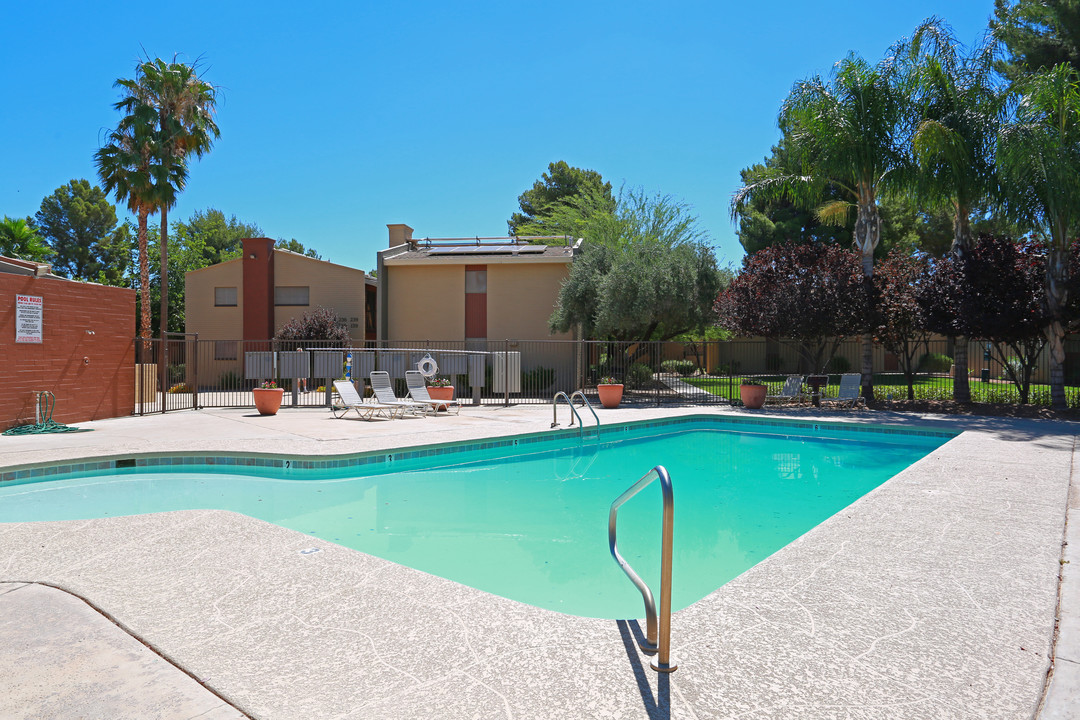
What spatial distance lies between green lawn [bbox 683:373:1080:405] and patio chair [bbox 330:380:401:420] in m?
9.78

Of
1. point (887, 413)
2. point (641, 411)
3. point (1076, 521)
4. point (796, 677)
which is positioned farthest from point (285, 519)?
point (887, 413)

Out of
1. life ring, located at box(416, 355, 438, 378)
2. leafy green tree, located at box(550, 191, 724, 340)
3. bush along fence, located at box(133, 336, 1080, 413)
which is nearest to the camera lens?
bush along fence, located at box(133, 336, 1080, 413)

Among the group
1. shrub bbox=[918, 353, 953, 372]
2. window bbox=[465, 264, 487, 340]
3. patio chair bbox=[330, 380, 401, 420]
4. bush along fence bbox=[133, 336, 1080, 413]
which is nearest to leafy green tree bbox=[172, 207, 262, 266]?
bush along fence bbox=[133, 336, 1080, 413]

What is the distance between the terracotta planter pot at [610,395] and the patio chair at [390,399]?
459cm

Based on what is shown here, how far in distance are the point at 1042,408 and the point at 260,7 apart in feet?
64.1

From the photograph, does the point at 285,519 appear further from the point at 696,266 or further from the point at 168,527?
the point at 696,266

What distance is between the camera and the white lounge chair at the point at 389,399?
14.2m

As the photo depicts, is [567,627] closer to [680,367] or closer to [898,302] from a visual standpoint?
[898,302]

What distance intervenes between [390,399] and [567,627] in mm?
11856

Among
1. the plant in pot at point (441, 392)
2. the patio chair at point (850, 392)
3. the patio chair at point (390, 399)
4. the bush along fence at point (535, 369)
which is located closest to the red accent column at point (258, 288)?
the bush along fence at point (535, 369)

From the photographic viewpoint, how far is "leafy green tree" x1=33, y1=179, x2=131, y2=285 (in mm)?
39094

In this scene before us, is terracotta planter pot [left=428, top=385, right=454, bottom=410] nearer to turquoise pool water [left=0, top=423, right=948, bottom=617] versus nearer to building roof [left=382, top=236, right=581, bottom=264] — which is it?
turquoise pool water [left=0, top=423, right=948, bottom=617]

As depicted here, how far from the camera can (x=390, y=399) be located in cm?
1441

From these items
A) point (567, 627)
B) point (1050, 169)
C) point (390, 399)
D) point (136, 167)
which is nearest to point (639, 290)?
point (390, 399)
